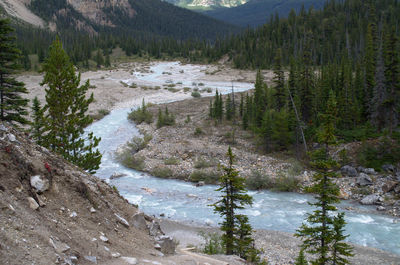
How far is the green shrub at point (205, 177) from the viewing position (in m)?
30.8

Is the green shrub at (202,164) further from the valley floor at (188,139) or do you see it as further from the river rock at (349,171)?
the river rock at (349,171)

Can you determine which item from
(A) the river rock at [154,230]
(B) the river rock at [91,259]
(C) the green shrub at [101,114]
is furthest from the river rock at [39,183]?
(C) the green shrub at [101,114]

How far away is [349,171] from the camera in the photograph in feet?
100

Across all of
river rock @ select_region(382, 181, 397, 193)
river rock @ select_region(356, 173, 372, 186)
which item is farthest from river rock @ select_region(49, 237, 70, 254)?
river rock @ select_region(356, 173, 372, 186)

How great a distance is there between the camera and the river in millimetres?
21562

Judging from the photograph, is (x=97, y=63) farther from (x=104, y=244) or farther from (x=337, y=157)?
(x=104, y=244)

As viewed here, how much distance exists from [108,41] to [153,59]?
24810mm

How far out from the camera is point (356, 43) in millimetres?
87812

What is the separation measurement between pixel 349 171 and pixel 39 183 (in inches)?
1086

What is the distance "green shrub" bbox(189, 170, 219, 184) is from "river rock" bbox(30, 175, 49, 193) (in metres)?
21.4

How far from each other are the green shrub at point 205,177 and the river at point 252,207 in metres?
0.83

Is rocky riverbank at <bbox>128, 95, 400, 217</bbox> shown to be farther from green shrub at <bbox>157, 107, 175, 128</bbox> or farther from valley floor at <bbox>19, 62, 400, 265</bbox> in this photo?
green shrub at <bbox>157, 107, 175, 128</bbox>

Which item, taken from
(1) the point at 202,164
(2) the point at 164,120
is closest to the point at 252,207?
(1) the point at 202,164

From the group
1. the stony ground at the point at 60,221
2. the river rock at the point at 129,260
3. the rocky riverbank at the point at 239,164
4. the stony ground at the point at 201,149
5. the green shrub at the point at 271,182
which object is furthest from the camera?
the stony ground at the point at 201,149
